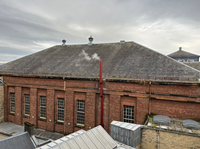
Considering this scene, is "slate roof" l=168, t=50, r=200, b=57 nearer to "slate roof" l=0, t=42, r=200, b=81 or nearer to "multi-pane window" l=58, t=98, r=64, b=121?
"slate roof" l=0, t=42, r=200, b=81

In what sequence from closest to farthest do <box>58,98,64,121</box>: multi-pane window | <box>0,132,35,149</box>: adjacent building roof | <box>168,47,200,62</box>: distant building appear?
<box>0,132,35,149</box>: adjacent building roof → <box>58,98,64,121</box>: multi-pane window → <box>168,47,200,62</box>: distant building

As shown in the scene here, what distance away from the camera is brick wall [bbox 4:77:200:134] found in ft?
39.0

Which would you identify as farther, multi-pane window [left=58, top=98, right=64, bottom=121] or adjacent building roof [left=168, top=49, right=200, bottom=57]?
adjacent building roof [left=168, top=49, right=200, bottom=57]

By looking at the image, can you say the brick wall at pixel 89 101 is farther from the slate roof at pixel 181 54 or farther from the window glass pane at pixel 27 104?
the slate roof at pixel 181 54

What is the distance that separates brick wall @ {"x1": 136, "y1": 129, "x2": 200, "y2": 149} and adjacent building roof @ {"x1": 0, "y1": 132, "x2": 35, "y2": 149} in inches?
308

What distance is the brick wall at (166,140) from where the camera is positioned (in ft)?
30.4

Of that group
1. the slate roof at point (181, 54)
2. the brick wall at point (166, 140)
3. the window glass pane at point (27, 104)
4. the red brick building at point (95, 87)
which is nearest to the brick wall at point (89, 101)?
the red brick building at point (95, 87)

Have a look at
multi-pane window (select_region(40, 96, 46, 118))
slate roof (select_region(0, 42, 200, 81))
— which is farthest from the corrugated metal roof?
multi-pane window (select_region(40, 96, 46, 118))

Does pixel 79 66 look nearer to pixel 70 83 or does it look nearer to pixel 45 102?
pixel 70 83

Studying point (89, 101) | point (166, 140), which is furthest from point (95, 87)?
point (166, 140)

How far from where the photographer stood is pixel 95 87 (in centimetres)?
1434

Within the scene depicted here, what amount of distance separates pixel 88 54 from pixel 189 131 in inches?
540

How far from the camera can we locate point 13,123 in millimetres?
18688

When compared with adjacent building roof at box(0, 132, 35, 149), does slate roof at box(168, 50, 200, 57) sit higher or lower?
higher
